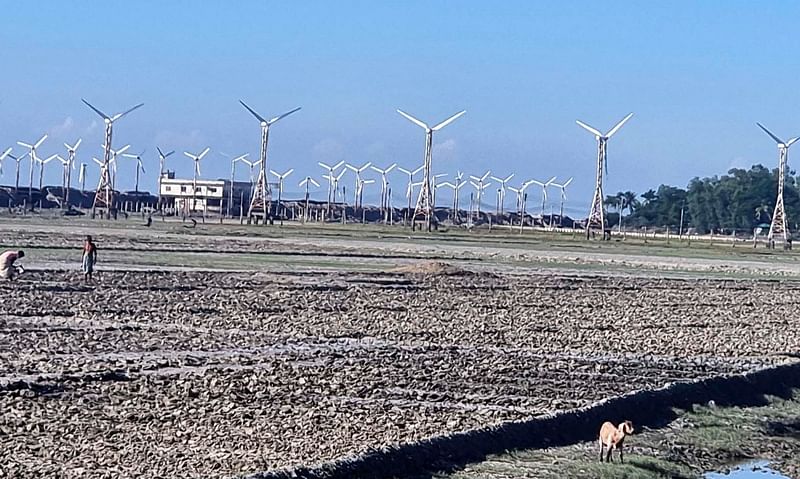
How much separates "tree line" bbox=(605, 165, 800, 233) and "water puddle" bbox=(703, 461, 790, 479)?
520 feet

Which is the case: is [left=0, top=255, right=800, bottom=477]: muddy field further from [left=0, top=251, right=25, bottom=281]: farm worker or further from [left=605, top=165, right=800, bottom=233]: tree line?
[left=605, top=165, right=800, bottom=233]: tree line

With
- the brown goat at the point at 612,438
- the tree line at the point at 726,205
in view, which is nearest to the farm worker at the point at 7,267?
the brown goat at the point at 612,438

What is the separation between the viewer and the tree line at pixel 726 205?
573ft

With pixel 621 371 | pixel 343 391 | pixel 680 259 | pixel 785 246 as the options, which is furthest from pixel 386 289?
pixel 785 246

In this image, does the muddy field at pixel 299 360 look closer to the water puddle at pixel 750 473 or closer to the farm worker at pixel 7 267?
the farm worker at pixel 7 267

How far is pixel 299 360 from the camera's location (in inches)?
827

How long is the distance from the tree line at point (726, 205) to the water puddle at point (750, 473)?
159 m

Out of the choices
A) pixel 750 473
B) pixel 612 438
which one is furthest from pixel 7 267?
pixel 750 473

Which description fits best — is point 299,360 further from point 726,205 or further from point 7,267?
point 726,205

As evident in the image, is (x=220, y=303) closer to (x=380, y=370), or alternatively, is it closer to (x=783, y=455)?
(x=380, y=370)

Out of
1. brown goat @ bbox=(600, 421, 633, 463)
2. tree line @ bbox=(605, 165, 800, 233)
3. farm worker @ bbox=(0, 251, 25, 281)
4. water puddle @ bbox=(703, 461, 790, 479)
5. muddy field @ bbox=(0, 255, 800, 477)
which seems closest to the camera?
muddy field @ bbox=(0, 255, 800, 477)

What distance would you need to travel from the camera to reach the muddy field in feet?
44.5

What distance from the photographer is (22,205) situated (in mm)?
160500

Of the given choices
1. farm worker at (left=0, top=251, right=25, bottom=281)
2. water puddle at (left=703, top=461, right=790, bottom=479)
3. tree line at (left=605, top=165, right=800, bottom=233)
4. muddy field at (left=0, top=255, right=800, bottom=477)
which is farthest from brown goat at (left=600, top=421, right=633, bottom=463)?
tree line at (left=605, top=165, right=800, bottom=233)
